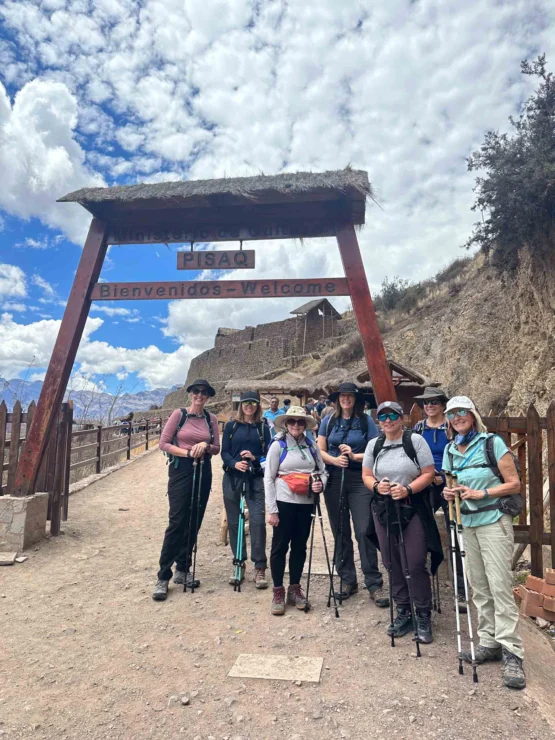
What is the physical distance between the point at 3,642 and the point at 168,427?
2.06 metres

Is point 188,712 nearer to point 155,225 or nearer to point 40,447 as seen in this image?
point 40,447

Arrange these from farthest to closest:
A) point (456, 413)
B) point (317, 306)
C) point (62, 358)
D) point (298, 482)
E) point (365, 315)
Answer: point (317, 306) < point (62, 358) < point (365, 315) < point (298, 482) < point (456, 413)

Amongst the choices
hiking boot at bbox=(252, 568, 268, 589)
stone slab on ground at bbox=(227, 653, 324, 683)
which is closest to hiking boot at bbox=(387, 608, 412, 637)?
stone slab on ground at bbox=(227, 653, 324, 683)

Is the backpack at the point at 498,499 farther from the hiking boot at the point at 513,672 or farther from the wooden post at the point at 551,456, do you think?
the wooden post at the point at 551,456

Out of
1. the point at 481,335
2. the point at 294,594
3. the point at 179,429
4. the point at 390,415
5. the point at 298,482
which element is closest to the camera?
the point at 390,415

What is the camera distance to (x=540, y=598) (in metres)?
4.19

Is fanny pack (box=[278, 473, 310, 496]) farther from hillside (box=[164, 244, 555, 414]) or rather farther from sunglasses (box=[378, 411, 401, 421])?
hillside (box=[164, 244, 555, 414])

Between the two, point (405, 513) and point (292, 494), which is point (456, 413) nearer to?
point (405, 513)

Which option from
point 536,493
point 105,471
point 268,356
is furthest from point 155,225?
point 268,356

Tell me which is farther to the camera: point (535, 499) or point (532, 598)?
point (535, 499)

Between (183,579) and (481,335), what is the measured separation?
1636cm

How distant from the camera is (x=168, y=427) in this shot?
4.57 m

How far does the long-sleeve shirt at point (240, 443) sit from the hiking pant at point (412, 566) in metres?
1.43

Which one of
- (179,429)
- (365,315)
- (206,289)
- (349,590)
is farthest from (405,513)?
(206,289)
